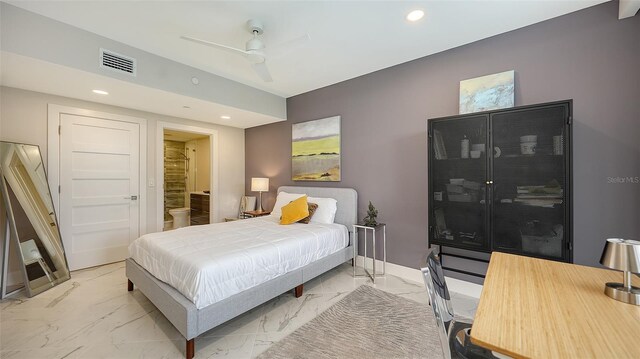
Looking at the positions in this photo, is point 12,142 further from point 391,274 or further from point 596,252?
point 596,252

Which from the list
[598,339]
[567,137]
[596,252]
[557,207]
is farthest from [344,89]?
[598,339]

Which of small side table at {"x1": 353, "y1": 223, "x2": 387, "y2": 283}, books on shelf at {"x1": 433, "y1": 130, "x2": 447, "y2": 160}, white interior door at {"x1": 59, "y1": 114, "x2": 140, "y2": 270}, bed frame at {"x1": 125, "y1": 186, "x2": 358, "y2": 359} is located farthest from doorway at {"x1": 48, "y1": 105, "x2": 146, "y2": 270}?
books on shelf at {"x1": 433, "y1": 130, "x2": 447, "y2": 160}

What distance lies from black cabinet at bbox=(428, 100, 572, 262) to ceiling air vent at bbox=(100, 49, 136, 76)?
325 cm

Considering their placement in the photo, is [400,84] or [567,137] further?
[400,84]

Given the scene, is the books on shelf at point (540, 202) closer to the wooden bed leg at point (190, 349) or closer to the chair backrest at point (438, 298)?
the chair backrest at point (438, 298)

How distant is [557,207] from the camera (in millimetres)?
1925

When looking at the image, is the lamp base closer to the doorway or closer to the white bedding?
the white bedding

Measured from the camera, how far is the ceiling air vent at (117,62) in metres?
2.41

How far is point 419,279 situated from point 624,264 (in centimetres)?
215

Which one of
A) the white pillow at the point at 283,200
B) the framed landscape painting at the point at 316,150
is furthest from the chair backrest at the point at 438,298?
the white pillow at the point at 283,200

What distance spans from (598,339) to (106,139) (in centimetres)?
490

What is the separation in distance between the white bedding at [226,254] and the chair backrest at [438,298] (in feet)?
4.80

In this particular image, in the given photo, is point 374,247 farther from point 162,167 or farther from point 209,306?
point 162,167

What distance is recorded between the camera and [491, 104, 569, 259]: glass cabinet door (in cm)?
191
